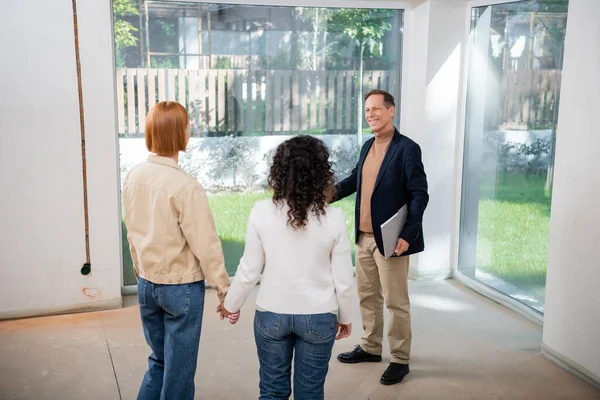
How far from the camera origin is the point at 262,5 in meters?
5.66

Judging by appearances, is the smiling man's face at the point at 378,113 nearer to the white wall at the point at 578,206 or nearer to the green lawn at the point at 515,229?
the white wall at the point at 578,206

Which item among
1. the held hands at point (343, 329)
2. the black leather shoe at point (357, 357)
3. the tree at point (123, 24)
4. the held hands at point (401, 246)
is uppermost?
the tree at point (123, 24)

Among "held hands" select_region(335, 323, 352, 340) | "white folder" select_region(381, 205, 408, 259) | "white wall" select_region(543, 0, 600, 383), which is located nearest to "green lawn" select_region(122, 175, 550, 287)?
"white wall" select_region(543, 0, 600, 383)

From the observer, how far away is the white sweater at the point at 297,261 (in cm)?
261

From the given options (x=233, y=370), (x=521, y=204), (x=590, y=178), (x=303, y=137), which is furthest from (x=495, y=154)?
(x=303, y=137)

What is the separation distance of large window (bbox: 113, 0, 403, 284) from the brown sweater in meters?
1.98

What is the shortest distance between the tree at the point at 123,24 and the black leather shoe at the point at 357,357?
2988 millimetres

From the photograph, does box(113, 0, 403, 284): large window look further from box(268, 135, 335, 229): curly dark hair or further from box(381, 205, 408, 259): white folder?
box(268, 135, 335, 229): curly dark hair

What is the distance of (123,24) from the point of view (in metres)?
5.33

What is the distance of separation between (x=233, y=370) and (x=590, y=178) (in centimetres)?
239

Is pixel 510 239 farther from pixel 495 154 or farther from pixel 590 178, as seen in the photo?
pixel 590 178

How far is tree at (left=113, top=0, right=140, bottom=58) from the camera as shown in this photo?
5.29m

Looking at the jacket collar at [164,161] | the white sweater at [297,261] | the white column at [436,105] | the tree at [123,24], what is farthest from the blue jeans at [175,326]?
the white column at [436,105]

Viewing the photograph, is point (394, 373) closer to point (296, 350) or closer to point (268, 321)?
point (296, 350)
